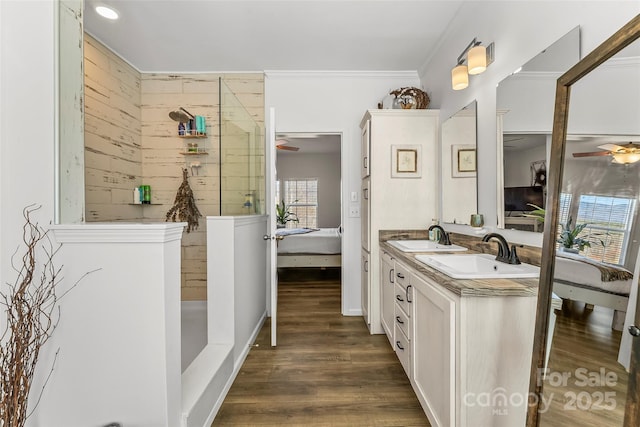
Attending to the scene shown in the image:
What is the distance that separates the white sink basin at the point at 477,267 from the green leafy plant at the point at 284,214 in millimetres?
5483

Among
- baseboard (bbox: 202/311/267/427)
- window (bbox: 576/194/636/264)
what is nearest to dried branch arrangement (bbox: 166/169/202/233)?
baseboard (bbox: 202/311/267/427)

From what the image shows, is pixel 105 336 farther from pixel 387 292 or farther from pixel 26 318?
pixel 387 292

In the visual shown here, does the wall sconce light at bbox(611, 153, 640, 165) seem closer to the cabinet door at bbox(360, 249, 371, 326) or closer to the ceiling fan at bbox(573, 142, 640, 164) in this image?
the ceiling fan at bbox(573, 142, 640, 164)

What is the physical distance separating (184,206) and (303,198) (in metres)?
4.96

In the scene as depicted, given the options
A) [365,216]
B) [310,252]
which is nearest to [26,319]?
[365,216]

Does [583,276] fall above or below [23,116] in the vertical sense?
below

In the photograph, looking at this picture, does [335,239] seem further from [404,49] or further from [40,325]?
[40,325]

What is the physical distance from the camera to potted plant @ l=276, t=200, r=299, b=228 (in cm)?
709

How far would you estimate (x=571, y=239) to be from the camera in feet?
3.46

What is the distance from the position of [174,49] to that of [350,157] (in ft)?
6.57

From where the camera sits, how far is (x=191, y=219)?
3242mm

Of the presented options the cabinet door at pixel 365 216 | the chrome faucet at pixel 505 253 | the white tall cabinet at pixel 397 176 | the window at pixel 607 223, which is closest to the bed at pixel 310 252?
the cabinet door at pixel 365 216

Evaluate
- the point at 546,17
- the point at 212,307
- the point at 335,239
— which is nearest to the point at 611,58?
the point at 546,17

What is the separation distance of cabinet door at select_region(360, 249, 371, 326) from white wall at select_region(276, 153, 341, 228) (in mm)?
4763
